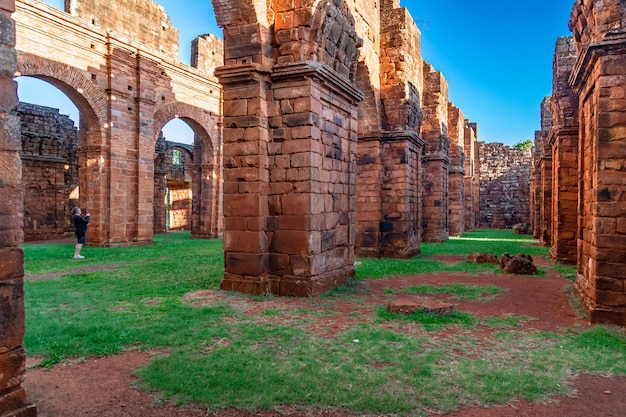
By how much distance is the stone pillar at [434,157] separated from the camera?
62.2 feet

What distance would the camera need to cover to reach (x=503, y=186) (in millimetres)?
33094

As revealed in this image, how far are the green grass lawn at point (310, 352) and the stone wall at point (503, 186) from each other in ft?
93.4

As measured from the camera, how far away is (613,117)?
566 centimetres

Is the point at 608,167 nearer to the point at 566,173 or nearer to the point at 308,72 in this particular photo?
the point at 308,72

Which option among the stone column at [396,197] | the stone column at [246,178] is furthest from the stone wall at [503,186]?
the stone column at [246,178]

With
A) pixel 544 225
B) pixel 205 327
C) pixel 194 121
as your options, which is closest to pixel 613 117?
pixel 205 327

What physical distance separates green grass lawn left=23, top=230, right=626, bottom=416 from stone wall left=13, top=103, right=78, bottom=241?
15.1m

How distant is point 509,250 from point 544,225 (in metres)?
2.80

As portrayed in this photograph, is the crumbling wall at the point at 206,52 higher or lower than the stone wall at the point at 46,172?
higher

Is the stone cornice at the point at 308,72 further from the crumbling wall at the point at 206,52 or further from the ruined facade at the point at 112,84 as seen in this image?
the crumbling wall at the point at 206,52

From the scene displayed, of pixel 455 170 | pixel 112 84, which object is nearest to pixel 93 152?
pixel 112 84

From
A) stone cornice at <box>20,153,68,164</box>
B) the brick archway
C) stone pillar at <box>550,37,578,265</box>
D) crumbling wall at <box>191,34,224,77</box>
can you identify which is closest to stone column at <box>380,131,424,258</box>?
stone pillar at <box>550,37,578,265</box>

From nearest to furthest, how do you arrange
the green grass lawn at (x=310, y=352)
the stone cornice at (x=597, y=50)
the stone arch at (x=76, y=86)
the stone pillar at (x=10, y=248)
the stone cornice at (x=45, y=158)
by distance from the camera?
the stone pillar at (x=10, y=248)
the green grass lawn at (x=310, y=352)
the stone cornice at (x=597, y=50)
the stone arch at (x=76, y=86)
the stone cornice at (x=45, y=158)

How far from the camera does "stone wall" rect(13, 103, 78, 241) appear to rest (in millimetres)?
19641
